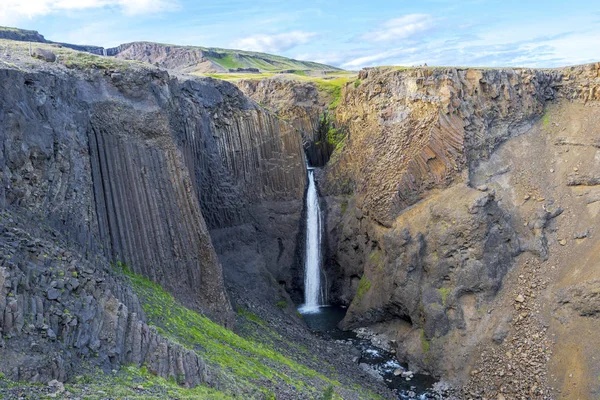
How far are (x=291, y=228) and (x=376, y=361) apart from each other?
11479mm

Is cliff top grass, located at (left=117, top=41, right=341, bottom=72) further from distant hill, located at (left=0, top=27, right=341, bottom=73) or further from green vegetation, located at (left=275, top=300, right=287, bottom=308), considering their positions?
green vegetation, located at (left=275, top=300, right=287, bottom=308)

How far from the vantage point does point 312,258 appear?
3547cm

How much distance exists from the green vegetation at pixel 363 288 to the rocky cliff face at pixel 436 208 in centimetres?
9

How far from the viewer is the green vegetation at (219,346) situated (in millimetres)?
16453

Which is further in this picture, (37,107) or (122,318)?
(37,107)

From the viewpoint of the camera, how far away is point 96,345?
12469 mm

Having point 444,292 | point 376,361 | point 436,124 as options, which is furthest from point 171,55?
point 376,361

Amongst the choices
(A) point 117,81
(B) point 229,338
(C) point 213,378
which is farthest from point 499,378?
(A) point 117,81

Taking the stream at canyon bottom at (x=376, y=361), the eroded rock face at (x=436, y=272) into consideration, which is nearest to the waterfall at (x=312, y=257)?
the stream at canyon bottom at (x=376, y=361)

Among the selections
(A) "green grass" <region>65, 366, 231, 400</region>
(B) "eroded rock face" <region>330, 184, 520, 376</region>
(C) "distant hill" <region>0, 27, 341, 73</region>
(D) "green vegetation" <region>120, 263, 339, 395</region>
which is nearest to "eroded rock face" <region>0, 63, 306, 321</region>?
(D) "green vegetation" <region>120, 263, 339, 395</region>

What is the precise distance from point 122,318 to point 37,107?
29.2 ft

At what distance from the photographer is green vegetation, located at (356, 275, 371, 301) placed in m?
30.9

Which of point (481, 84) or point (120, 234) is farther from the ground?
point (481, 84)

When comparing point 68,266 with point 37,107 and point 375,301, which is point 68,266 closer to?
point 37,107
